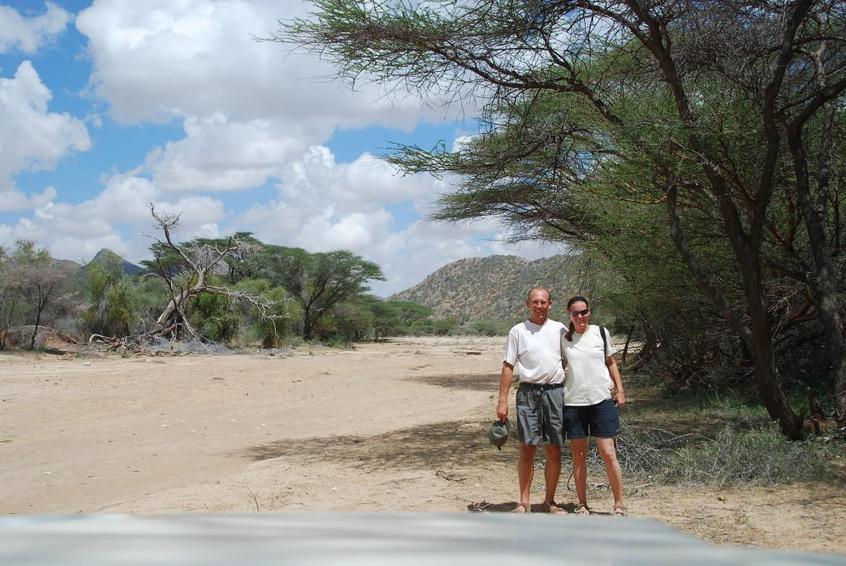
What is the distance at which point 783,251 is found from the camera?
9.09m

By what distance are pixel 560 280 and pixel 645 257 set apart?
9.16 meters

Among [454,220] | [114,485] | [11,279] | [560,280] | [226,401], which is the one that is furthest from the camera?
[11,279]

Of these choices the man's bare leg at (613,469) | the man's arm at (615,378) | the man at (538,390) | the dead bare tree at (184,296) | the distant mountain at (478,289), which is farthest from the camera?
the distant mountain at (478,289)

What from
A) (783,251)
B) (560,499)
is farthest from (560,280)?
(560,499)

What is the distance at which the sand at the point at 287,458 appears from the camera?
559cm

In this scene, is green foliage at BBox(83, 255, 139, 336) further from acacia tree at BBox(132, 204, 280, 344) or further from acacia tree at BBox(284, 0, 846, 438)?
acacia tree at BBox(284, 0, 846, 438)

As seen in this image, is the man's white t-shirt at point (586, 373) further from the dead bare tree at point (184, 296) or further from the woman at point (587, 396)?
the dead bare tree at point (184, 296)

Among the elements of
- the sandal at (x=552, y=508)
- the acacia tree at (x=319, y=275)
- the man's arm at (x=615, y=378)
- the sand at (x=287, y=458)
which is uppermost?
the acacia tree at (x=319, y=275)

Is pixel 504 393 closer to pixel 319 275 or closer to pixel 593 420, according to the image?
pixel 593 420

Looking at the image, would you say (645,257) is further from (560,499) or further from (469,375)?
(469,375)

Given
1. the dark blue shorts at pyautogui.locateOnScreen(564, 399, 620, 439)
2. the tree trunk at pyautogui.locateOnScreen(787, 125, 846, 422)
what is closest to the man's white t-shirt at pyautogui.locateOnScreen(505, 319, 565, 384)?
the dark blue shorts at pyautogui.locateOnScreen(564, 399, 620, 439)

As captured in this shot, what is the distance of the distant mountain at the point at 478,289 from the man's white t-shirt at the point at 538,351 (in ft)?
178

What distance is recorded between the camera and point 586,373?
539 centimetres

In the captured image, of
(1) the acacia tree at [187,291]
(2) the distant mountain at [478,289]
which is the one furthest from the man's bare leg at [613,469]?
(2) the distant mountain at [478,289]
